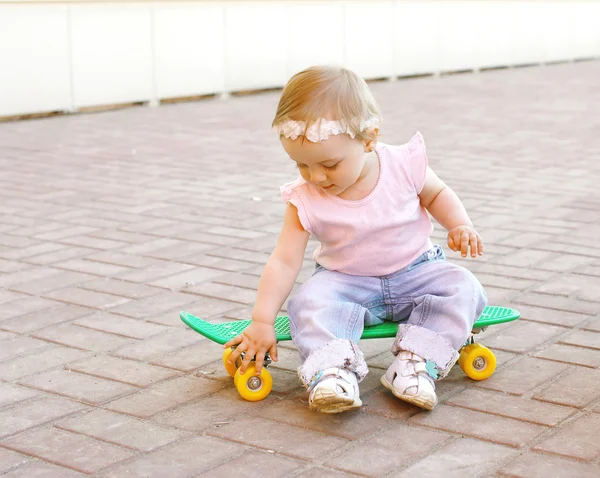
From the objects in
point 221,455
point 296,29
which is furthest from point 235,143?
point 221,455

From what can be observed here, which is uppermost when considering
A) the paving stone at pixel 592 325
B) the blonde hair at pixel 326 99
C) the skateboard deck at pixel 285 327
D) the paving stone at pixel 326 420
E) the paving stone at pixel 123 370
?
the blonde hair at pixel 326 99

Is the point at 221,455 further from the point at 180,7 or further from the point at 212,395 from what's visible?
the point at 180,7

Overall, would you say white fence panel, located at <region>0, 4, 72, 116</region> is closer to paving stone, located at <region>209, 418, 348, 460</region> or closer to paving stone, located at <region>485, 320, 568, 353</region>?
paving stone, located at <region>485, 320, 568, 353</region>

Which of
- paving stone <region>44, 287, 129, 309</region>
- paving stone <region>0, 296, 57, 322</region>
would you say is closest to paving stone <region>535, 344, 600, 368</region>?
paving stone <region>44, 287, 129, 309</region>

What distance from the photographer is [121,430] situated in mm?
2701

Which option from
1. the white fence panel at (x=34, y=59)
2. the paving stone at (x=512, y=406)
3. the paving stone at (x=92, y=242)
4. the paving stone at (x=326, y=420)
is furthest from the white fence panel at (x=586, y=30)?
the paving stone at (x=326, y=420)

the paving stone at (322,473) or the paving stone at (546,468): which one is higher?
the paving stone at (546,468)

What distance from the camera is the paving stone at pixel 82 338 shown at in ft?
11.2

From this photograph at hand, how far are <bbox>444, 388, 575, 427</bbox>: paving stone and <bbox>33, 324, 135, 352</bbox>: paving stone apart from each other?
1.15 metres

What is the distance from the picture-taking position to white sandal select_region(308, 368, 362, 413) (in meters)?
2.70

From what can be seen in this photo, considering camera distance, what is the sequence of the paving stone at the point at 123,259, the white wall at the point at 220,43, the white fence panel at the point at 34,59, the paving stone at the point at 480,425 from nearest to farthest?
the paving stone at the point at 480,425
the paving stone at the point at 123,259
the white fence panel at the point at 34,59
the white wall at the point at 220,43

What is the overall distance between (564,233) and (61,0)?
645cm

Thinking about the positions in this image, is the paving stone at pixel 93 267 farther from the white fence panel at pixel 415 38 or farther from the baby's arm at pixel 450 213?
the white fence panel at pixel 415 38

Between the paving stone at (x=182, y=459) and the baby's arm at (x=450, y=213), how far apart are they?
34.9 inches
